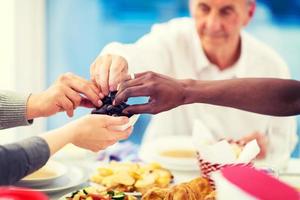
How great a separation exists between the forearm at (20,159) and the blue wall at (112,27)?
0.98 m

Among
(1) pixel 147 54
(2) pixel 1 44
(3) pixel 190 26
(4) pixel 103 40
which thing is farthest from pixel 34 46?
(3) pixel 190 26

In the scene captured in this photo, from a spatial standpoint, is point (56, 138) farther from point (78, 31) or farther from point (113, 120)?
point (78, 31)

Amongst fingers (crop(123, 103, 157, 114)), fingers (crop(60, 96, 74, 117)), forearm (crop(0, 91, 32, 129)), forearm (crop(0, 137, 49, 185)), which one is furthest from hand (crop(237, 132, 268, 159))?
forearm (crop(0, 137, 49, 185))

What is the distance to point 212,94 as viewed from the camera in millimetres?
1209

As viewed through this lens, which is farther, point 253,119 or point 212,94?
point 253,119

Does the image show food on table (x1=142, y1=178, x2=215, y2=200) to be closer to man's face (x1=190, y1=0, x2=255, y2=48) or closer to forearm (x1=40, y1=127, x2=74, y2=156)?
forearm (x1=40, y1=127, x2=74, y2=156)

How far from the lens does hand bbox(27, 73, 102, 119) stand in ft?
3.87

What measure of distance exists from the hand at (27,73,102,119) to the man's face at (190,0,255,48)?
0.79 m

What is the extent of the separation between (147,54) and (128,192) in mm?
908

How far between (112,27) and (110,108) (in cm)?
89

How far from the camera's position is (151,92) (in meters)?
1.13

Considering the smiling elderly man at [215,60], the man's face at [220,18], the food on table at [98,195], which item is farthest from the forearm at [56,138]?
the man's face at [220,18]

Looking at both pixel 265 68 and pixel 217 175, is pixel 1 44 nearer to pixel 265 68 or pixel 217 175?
pixel 265 68

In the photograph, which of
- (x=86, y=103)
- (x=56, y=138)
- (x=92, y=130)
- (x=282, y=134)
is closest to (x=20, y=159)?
(x=56, y=138)
